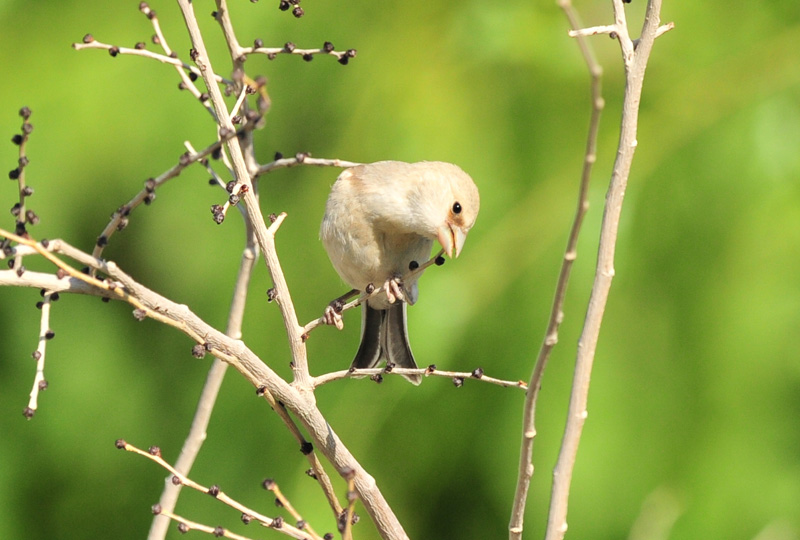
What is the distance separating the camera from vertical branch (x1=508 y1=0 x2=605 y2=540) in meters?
1.09

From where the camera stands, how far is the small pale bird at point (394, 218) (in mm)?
2408

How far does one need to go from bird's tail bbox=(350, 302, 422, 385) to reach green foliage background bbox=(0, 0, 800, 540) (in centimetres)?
16

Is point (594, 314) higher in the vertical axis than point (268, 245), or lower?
lower

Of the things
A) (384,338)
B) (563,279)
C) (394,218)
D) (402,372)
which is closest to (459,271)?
(384,338)

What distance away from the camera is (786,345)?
9.14 ft

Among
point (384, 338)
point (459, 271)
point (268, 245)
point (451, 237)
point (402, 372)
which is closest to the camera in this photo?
point (268, 245)

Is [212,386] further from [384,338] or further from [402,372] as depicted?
[384,338]

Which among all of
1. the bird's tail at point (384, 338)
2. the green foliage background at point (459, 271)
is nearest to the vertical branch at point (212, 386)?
the bird's tail at point (384, 338)

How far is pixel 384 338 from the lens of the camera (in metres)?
2.74

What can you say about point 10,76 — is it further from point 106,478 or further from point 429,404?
point 429,404

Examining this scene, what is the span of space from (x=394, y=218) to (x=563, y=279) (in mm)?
1282

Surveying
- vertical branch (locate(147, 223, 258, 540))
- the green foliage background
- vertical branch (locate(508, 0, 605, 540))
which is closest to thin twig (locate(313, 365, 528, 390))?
vertical branch (locate(508, 0, 605, 540))

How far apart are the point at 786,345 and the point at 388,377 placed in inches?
48.2

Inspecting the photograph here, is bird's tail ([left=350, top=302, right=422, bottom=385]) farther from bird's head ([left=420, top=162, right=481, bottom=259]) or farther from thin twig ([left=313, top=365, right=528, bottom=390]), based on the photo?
thin twig ([left=313, top=365, right=528, bottom=390])
